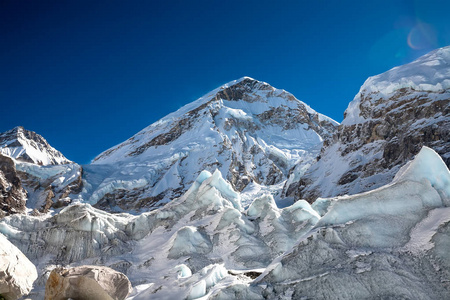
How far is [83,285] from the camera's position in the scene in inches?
535

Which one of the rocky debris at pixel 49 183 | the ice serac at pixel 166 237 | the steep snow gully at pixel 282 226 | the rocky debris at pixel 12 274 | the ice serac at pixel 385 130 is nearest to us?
the steep snow gully at pixel 282 226

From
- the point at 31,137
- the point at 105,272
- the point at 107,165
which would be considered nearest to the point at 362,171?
the point at 105,272

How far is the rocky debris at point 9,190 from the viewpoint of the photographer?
77969 mm

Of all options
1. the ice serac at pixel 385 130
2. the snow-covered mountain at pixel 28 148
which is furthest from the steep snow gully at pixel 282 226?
the snow-covered mountain at pixel 28 148

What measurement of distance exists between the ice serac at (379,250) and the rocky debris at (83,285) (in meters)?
5.00

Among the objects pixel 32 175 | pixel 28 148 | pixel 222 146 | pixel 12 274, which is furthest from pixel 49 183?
pixel 12 274

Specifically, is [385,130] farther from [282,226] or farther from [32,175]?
[32,175]

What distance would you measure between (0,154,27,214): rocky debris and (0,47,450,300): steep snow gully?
0.29m

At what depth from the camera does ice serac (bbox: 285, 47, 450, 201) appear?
64750 millimetres

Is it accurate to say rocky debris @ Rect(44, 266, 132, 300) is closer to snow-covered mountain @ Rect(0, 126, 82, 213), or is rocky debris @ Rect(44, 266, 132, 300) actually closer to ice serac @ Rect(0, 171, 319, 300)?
ice serac @ Rect(0, 171, 319, 300)

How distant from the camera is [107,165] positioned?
131 metres

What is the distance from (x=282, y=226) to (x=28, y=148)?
141 metres

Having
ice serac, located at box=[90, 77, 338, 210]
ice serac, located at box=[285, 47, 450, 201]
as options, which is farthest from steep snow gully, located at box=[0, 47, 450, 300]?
ice serac, located at box=[90, 77, 338, 210]

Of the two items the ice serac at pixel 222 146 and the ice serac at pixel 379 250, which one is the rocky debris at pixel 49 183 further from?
the ice serac at pixel 379 250
